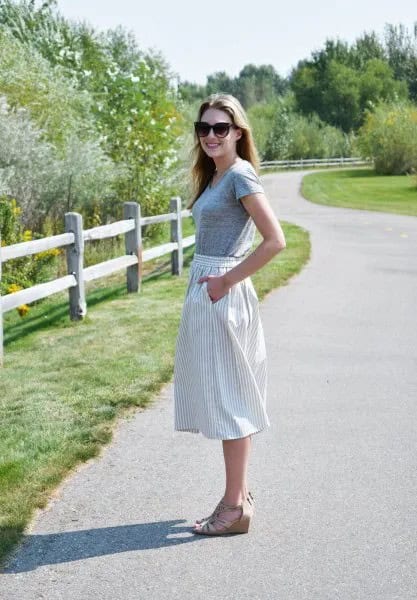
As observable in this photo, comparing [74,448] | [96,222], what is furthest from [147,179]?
[74,448]

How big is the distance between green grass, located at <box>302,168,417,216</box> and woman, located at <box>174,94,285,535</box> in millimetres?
24827

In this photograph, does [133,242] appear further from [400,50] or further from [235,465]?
[400,50]

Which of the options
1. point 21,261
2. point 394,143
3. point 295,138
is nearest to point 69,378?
point 21,261

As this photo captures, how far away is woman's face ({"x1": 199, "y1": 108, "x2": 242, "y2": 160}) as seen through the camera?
4281 millimetres

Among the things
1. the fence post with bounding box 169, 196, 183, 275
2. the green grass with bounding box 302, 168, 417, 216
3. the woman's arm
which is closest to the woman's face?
the woman's arm

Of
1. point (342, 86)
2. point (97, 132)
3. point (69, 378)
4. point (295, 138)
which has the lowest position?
point (69, 378)

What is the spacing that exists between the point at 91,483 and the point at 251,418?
3.91 ft

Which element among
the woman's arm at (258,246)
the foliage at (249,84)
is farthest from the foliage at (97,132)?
the foliage at (249,84)

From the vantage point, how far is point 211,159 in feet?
14.8

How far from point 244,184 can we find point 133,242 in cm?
899

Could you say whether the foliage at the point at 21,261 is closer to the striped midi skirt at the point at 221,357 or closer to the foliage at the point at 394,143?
the striped midi skirt at the point at 221,357

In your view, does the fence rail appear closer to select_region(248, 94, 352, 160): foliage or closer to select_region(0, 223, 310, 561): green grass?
select_region(248, 94, 352, 160): foliage

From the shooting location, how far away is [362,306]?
467 inches

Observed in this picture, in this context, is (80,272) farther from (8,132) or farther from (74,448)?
(8,132)
